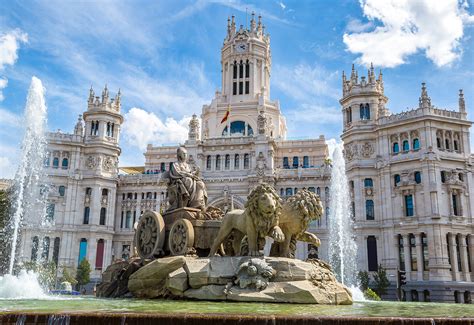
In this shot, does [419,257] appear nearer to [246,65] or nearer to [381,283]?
[381,283]

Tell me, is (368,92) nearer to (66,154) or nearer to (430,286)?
(430,286)

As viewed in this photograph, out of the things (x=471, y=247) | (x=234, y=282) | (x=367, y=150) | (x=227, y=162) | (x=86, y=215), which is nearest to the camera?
(x=234, y=282)

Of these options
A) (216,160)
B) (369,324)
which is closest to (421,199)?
(216,160)

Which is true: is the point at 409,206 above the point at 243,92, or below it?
below

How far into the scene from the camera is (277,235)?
44.6ft

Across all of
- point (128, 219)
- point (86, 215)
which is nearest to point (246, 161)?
point (128, 219)

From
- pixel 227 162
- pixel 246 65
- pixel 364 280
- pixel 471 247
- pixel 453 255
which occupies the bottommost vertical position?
pixel 364 280

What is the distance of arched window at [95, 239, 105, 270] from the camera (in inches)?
2398

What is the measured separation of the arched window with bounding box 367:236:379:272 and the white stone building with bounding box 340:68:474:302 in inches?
4.1

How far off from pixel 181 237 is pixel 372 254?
132ft

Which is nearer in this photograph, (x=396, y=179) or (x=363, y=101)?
(x=396, y=179)

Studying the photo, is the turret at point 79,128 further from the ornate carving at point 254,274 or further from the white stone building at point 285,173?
the ornate carving at point 254,274

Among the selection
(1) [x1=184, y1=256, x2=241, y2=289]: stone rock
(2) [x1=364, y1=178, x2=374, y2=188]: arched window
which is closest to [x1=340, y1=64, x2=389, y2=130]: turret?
(2) [x1=364, y1=178, x2=374, y2=188]: arched window

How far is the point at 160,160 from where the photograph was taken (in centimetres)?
7231
